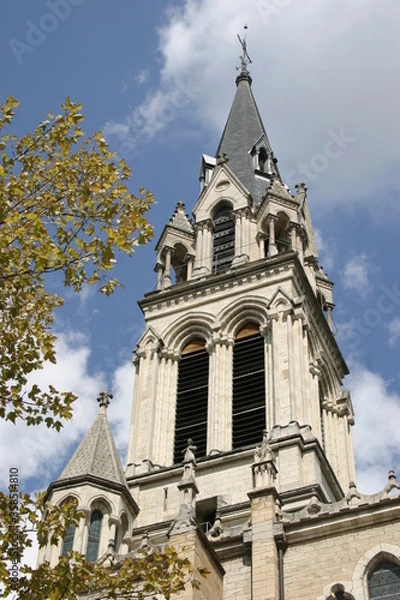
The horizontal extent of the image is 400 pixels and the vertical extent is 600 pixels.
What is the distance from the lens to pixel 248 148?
160 ft

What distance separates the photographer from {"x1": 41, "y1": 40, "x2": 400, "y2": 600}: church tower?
2144cm

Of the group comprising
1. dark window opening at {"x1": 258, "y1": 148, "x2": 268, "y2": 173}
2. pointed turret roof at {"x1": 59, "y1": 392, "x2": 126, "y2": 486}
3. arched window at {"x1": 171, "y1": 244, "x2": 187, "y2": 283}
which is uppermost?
dark window opening at {"x1": 258, "y1": 148, "x2": 268, "y2": 173}

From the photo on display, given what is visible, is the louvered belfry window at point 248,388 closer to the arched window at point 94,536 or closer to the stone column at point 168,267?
the stone column at point 168,267

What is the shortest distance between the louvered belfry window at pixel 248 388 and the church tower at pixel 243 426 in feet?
0.15

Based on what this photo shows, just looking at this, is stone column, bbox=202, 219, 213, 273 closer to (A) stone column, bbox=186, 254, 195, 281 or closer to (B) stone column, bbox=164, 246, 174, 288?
(A) stone column, bbox=186, 254, 195, 281

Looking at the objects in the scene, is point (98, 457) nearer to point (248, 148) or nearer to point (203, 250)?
point (203, 250)

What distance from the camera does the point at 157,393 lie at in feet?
122

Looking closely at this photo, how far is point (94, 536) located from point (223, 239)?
65.2ft

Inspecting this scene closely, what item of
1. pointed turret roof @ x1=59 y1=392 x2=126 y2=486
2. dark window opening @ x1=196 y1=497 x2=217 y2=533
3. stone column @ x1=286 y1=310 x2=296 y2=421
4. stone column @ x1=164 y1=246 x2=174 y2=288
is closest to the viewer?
pointed turret roof @ x1=59 y1=392 x2=126 y2=486

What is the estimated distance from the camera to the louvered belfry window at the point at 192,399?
117ft

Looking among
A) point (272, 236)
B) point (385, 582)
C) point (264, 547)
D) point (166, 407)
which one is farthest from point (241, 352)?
point (385, 582)

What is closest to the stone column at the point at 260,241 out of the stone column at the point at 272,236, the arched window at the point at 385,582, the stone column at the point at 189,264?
the stone column at the point at 272,236

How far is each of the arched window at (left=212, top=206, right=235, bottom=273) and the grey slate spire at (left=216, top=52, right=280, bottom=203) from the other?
1.49 meters

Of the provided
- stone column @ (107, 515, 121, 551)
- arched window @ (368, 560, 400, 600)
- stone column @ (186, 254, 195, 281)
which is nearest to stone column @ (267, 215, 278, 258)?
stone column @ (186, 254, 195, 281)
